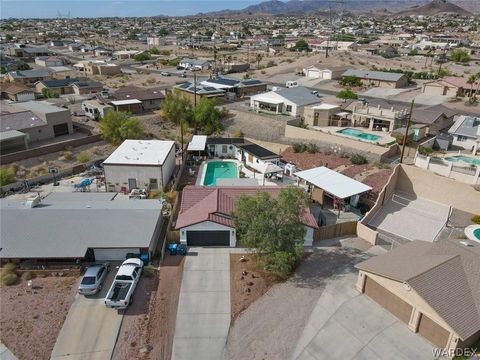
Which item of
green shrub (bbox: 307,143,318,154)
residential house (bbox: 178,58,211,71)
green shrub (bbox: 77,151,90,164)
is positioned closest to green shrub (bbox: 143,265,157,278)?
green shrub (bbox: 77,151,90,164)

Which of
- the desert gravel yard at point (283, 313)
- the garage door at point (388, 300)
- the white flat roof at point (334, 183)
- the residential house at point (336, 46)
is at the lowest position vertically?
the desert gravel yard at point (283, 313)

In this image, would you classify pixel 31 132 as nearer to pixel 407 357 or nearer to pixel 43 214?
pixel 43 214

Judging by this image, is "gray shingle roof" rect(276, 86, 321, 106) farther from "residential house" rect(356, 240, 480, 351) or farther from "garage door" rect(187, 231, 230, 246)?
"residential house" rect(356, 240, 480, 351)

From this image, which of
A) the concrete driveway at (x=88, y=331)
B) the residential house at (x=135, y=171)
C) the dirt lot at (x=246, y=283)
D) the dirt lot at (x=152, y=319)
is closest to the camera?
the concrete driveway at (x=88, y=331)

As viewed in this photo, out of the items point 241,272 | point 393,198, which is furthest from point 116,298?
point 393,198

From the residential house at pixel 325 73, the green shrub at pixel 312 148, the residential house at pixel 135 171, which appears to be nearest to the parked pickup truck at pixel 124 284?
the residential house at pixel 135 171

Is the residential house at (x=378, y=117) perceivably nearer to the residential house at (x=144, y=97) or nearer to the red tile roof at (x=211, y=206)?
the red tile roof at (x=211, y=206)

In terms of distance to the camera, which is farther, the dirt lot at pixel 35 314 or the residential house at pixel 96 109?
the residential house at pixel 96 109
